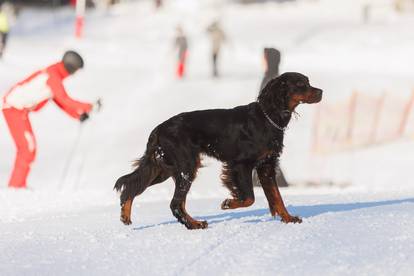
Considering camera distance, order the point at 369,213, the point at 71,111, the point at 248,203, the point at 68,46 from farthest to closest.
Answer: the point at 68,46 → the point at 71,111 → the point at 369,213 → the point at 248,203

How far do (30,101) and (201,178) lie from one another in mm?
3628

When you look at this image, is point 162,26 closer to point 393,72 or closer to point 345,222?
point 393,72

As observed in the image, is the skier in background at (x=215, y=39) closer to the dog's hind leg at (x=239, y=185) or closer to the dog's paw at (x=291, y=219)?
the dog's paw at (x=291, y=219)

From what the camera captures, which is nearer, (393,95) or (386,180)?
(386,180)

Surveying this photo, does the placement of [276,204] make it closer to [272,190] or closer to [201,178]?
[272,190]

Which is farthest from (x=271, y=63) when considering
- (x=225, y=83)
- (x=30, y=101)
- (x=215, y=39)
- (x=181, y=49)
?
(x=181, y=49)

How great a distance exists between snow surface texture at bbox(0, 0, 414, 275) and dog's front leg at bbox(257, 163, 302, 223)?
0.37 ft

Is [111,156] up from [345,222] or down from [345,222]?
down

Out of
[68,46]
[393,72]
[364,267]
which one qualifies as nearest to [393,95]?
[393,72]

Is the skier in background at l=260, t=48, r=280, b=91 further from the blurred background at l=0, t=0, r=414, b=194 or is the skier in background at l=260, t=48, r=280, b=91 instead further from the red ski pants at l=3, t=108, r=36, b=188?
the red ski pants at l=3, t=108, r=36, b=188

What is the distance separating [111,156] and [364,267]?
9.87m

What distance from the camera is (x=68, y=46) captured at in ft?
108

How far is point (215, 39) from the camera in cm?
2183

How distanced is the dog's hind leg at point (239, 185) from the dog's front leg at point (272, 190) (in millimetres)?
160
